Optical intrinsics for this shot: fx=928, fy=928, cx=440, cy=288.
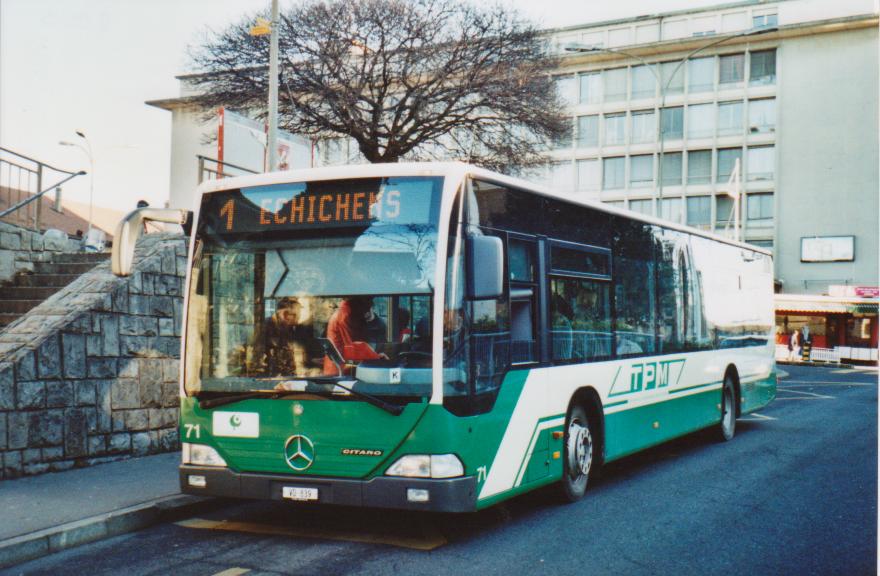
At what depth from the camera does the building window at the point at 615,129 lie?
63.4 meters

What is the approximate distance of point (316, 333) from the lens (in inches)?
265

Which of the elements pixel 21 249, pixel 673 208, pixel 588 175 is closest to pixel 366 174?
pixel 21 249

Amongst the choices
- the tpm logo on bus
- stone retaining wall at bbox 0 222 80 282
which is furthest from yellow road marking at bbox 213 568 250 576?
stone retaining wall at bbox 0 222 80 282

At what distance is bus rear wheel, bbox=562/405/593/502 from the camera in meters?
8.43

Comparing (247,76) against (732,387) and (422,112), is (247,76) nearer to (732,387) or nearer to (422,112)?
(422,112)

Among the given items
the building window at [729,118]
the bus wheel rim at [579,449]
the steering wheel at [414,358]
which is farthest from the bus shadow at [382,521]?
the building window at [729,118]

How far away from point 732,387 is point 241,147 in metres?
8.73

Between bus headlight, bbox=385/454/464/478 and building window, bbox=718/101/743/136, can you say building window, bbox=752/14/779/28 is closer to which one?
building window, bbox=718/101/743/136

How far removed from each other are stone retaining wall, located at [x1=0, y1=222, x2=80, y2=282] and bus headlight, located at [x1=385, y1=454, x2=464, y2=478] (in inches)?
319

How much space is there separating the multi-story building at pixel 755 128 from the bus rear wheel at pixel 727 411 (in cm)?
4461

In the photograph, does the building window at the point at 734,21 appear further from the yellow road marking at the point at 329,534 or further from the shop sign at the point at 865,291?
the yellow road marking at the point at 329,534

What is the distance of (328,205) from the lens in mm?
6863

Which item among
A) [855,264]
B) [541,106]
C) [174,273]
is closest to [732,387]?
[174,273]

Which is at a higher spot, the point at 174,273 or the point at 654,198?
the point at 654,198
